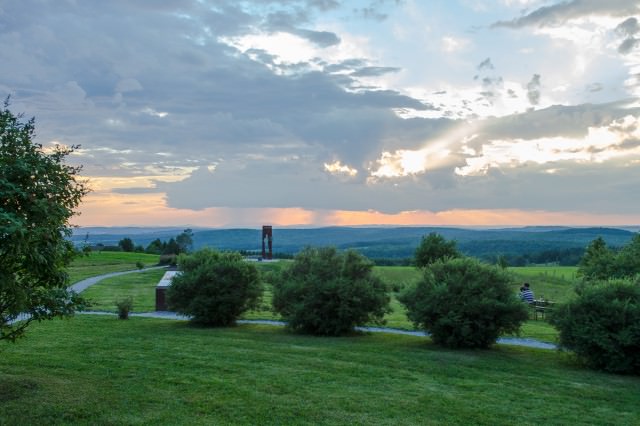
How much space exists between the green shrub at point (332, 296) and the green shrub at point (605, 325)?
5.73 metres

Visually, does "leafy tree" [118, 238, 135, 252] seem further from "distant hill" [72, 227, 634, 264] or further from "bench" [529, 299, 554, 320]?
"bench" [529, 299, 554, 320]

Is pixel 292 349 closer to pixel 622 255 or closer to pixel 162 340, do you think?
pixel 162 340

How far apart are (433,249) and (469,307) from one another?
2413 centimetres

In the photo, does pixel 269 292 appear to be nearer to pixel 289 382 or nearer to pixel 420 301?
pixel 420 301

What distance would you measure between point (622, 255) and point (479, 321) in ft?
44.3

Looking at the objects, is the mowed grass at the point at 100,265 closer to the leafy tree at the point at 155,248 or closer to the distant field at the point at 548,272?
the leafy tree at the point at 155,248

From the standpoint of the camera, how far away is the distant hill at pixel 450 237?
93.8 metres

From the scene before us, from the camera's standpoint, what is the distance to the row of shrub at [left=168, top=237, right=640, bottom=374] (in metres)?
13.5

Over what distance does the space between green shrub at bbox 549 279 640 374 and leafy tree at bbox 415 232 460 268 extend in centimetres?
2501

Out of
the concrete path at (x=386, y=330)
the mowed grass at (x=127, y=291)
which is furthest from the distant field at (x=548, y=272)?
the mowed grass at (x=127, y=291)

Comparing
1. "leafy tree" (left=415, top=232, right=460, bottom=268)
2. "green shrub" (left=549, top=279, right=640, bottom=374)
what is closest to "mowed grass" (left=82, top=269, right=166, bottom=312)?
"green shrub" (left=549, top=279, right=640, bottom=374)

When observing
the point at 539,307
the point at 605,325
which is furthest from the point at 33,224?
the point at 539,307

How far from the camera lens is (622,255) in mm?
25609

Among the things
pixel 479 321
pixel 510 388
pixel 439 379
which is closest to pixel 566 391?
pixel 510 388
